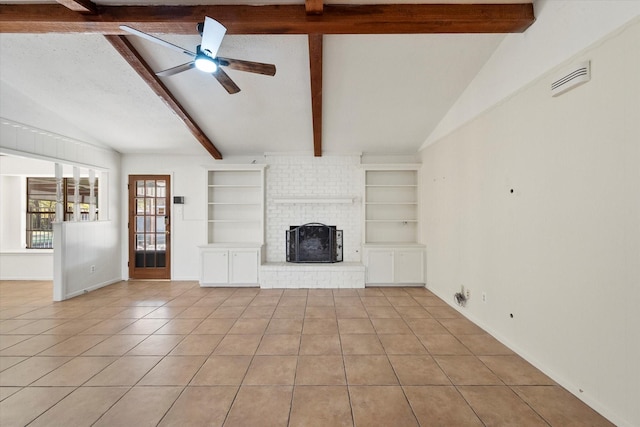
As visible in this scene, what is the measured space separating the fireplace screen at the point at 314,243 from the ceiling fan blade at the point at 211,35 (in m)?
3.60

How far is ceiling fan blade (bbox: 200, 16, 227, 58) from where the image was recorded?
83.4 inches

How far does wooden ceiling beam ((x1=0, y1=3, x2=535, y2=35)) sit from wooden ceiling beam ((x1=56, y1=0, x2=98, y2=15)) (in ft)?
0.15

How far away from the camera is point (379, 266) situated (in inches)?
207

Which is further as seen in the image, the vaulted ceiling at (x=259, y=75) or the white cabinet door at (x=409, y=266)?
the white cabinet door at (x=409, y=266)

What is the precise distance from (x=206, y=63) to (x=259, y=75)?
3.92 feet

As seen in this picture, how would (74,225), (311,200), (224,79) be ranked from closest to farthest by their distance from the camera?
(224,79)
(74,225)
(311,200)

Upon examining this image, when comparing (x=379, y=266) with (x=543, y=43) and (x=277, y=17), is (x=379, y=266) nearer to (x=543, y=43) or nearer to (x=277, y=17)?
(x=543, y=43)

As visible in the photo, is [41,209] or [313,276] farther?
[41,209]

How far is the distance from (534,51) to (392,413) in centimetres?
333

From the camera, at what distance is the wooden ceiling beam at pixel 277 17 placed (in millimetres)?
2656

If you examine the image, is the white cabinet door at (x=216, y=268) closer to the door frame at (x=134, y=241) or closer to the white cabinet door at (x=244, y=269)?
the white cabinet door at (x=244, y=269)

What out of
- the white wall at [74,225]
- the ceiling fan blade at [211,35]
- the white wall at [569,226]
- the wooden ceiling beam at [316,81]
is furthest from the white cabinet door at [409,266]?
the white wall at [74,225]

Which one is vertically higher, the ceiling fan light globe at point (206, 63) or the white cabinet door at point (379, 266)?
the ceiling fan light globe at point (206, 63)

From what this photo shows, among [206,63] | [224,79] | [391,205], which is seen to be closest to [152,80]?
[224,79]
